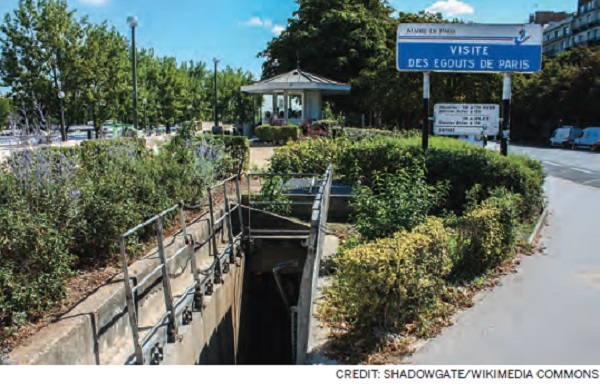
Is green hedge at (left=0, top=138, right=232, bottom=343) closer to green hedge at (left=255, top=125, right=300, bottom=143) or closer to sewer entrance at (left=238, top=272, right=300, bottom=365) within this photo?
sewer entrance at (left=238, top=272, right=300, bottom=365)

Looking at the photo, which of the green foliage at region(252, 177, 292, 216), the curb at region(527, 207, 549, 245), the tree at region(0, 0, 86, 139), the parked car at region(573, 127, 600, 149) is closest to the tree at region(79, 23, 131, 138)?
the tree at region(0, 0, 86, 139)

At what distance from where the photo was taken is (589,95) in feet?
131

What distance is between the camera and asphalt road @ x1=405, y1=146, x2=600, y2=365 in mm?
4348

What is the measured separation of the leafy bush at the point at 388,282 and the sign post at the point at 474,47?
5.63 m

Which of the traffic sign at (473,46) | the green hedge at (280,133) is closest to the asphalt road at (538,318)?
the traffic sign at (473,46)

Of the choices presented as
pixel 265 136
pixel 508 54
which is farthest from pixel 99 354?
pixel 265 136

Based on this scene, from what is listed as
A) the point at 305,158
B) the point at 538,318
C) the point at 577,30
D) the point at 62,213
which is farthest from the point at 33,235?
the point at 577,30

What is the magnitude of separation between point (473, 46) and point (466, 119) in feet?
4.38

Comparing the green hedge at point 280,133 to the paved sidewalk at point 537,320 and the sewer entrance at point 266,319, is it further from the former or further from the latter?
the paved sidewalk at point 537,320

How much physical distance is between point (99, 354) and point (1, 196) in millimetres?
2252

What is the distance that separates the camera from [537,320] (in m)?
5.04

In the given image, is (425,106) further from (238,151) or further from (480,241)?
(238,151)

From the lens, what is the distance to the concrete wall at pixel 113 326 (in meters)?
4.14
